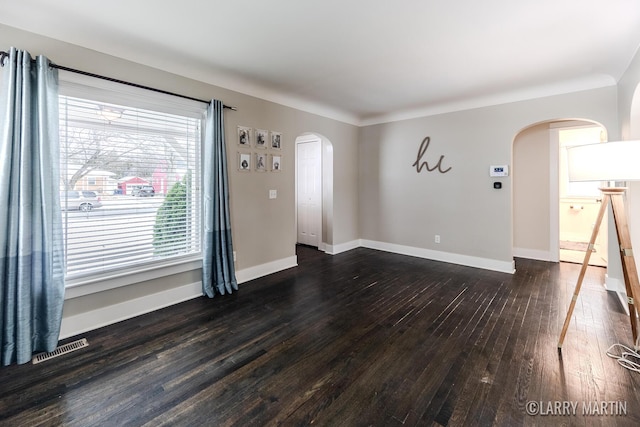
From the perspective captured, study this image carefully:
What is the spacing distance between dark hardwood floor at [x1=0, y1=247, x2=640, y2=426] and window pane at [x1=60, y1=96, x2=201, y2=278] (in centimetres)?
71

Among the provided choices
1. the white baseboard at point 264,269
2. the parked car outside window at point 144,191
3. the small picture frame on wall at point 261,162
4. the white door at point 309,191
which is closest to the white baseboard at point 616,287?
the white baseboard at point 264,269

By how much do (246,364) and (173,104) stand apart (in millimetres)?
2702

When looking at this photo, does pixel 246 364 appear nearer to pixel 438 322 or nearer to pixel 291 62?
pixel 438 322

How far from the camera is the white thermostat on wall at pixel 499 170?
13.9ft

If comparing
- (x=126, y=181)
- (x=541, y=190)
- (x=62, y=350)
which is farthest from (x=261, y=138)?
(x=541, y=190)

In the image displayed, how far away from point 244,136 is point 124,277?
2106mm

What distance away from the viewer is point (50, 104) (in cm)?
230

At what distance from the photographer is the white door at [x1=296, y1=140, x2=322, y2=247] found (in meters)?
5.76

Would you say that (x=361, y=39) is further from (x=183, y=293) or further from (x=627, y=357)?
(x=627, y=357)

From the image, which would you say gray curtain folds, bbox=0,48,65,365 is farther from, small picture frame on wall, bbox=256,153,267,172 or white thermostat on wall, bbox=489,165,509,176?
white thermostat on wall, bbox=489,165,509,176

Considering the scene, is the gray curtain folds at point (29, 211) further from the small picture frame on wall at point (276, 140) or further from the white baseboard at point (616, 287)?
the white baseboard at point (616, 287)

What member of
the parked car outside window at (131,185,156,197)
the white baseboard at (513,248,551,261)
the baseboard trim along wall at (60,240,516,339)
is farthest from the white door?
the white baseboard at (513,248,551,261)

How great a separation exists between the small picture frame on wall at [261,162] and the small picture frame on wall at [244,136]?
0.22 meters

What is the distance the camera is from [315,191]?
19.3ft
